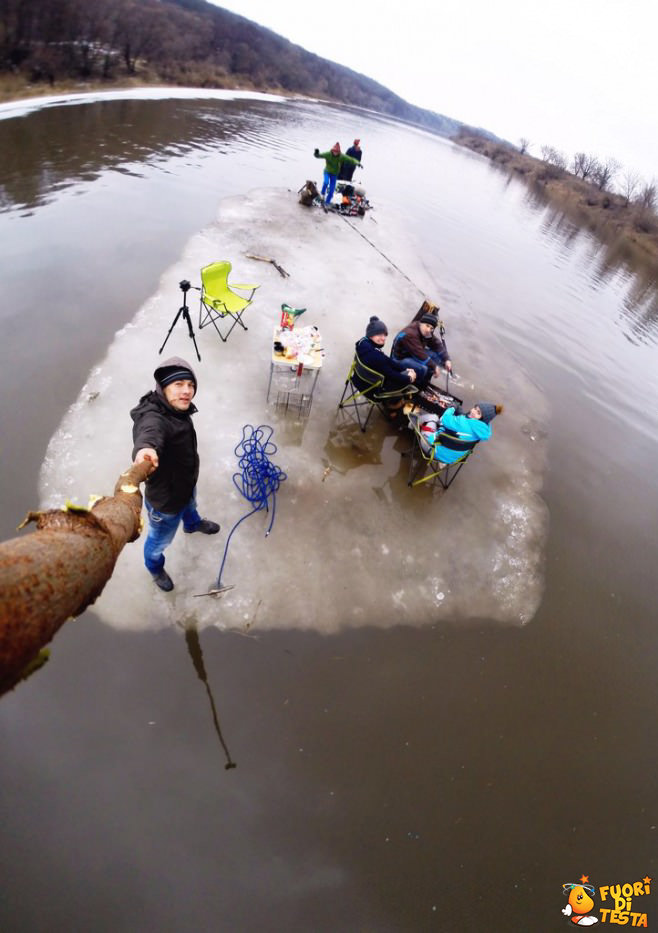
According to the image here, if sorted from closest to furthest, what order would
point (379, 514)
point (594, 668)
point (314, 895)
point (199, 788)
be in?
1. point (314, 895)
2. point (199, 788)
3. point (594, 668)
4. point (379, 514)

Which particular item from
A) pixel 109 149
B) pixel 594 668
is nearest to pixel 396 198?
pixel 109 149

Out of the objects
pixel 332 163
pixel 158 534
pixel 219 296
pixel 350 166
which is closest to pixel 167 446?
pixel 158 534

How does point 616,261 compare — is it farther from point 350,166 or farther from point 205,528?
point 205,528

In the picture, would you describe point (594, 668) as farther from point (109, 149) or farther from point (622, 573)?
point (109, 149)

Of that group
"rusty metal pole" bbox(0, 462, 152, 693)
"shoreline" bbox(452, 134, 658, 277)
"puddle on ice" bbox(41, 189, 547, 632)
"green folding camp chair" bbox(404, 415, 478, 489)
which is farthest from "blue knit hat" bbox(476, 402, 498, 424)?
"shoreline" bbox(452, 134, 658, 277)

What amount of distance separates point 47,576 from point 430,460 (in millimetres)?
4681

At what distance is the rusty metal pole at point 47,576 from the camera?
99 cm

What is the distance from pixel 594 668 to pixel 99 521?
16.6 ft

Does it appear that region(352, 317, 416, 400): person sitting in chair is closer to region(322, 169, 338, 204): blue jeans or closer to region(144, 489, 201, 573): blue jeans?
region(144, 489, 201, 573): blue jeans

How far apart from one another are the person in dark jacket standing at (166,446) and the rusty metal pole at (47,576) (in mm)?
1016

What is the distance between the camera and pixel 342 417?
627 centimetres

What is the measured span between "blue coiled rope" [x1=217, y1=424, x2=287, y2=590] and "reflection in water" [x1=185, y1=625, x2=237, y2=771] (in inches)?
38.5

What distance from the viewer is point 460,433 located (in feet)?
15.5

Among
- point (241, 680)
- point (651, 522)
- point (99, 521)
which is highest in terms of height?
point (99, 521)
